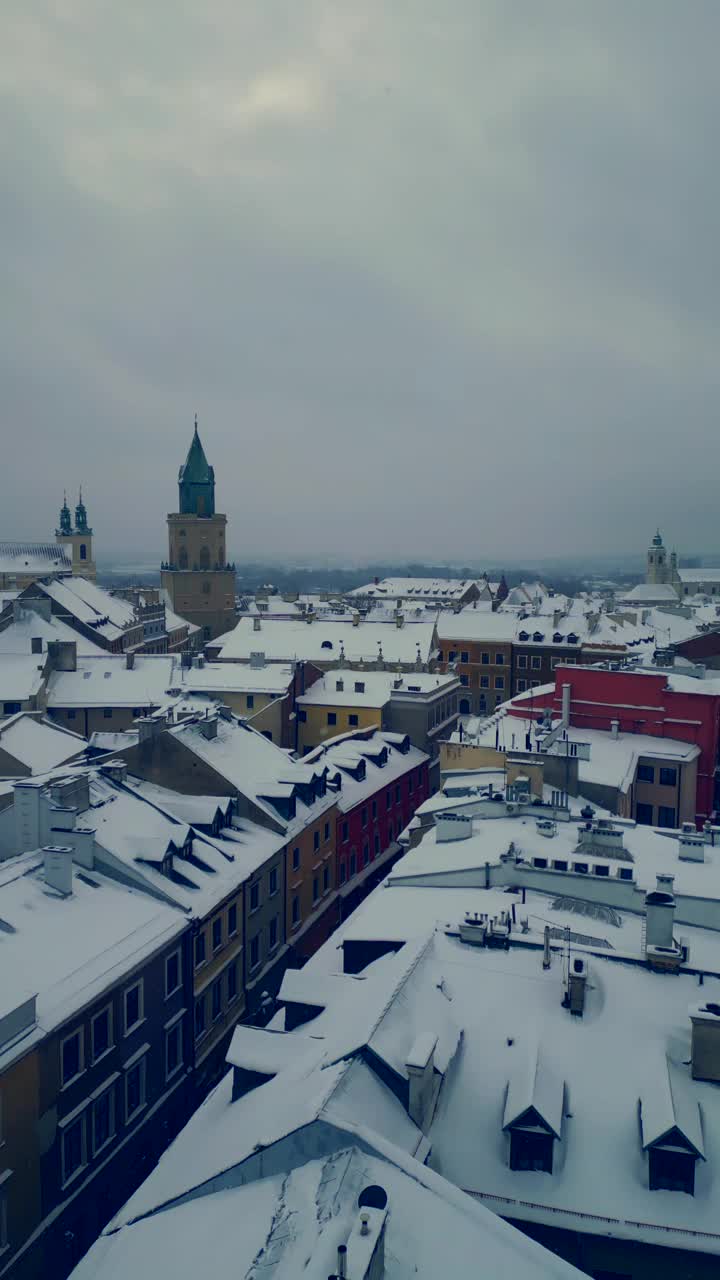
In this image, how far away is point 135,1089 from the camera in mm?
25609

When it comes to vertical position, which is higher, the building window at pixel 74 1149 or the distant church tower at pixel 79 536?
the distant church tower at pixel 79 536

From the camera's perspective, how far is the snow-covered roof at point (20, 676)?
6512 cm

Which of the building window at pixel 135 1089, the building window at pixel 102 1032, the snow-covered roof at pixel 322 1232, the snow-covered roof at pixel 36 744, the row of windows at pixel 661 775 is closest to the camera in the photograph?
the snow-covered roof at pixel 322 1232

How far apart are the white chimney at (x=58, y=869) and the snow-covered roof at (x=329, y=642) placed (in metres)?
52.8

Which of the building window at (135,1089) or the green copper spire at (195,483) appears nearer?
the building window at (135,1089)

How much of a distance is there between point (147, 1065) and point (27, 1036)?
6.44m

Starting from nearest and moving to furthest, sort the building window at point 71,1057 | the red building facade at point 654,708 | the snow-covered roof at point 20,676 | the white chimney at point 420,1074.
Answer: the white chimney at point 420,1074 → the building window at point 71,1057 → the red building facade at point 654,708 → the snow-covered roof at point 20,676

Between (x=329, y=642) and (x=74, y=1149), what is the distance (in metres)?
61.6

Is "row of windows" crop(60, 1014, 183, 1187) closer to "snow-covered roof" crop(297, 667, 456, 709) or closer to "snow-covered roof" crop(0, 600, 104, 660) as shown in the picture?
"snow-covered roof" crop(297, 667, 456, 709)

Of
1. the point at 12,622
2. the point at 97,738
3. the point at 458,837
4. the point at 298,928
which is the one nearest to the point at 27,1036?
the point at 458,837

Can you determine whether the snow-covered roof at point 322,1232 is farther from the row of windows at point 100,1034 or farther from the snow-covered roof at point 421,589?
the snow-covered roof at point 421,589

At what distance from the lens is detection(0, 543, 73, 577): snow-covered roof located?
14112 centimetres

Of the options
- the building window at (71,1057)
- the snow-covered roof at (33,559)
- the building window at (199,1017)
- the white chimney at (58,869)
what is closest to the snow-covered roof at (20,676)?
the building window at (199,1017)

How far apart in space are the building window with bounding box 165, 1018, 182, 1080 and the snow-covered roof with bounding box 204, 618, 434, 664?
5132cm
